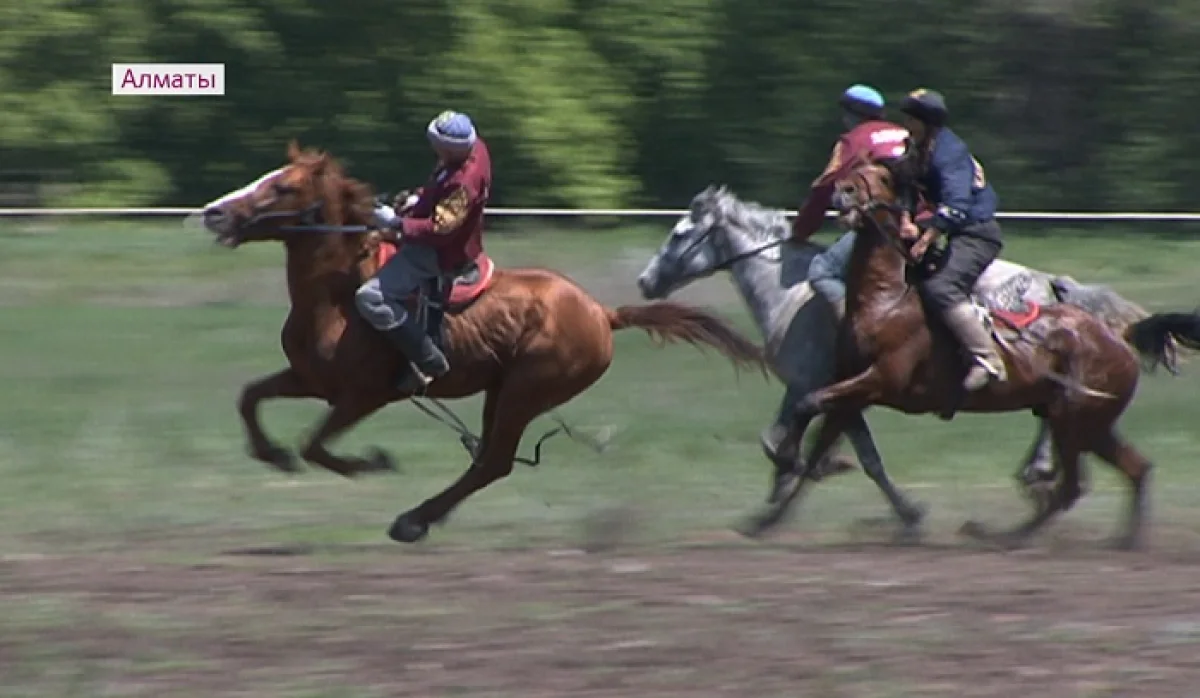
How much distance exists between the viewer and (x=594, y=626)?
8.80m

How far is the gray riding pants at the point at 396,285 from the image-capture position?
37.1 ft

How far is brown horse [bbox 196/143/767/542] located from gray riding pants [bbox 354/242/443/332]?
0.64 feet

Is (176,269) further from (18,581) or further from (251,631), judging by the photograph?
(251,631)

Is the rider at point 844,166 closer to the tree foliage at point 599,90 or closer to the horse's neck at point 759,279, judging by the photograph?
Answer: the horse's neck at point 759,279

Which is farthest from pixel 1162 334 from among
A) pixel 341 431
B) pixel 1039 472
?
pixel 341 431

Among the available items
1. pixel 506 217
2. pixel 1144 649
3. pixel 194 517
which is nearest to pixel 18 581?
pixel 194 517

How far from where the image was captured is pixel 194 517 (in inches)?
489

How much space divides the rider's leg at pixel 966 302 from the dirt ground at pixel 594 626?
4.36 feet

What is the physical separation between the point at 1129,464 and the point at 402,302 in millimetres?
4072

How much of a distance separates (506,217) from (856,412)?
1134 centimetres

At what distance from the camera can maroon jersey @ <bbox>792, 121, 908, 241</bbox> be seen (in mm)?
12094

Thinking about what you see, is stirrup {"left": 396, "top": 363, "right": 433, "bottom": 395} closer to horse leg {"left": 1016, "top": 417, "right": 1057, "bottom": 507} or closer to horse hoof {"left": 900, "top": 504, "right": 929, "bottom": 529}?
horse hoof {"left": 900, "top": 504, "right": 929, "bottom": 529}

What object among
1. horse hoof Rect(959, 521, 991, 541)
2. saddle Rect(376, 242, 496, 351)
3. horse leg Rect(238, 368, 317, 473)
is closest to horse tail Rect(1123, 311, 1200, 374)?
horse hoof Rect(959, 521, 991, 541)

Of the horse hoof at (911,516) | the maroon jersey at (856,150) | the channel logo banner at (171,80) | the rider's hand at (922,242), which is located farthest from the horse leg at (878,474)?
the channel logo banner at (171,80)
